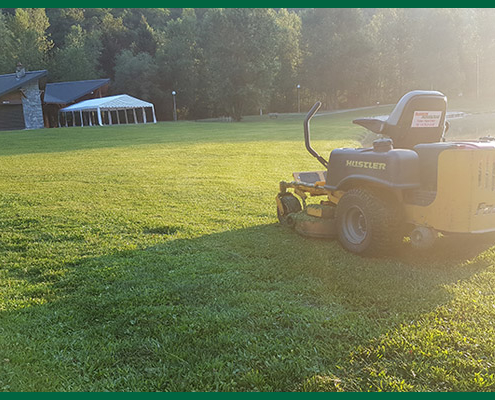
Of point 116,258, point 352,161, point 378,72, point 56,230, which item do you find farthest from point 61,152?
point 378,72

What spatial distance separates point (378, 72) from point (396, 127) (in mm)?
52549

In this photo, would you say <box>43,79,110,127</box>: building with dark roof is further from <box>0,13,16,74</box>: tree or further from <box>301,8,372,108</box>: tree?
<box>301,8,372,108</box>: tree

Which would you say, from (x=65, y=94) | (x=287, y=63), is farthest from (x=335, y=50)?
(x=65, y=94)

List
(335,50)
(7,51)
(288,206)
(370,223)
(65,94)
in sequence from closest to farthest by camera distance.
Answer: (370,223), (288,206), (65,94), (335,50), (7,51)

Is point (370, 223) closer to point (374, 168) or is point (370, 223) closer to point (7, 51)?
point (374, 168)

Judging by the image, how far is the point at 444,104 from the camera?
546 cm

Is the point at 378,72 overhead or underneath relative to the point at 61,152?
overhead

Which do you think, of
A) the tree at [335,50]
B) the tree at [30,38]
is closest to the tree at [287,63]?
the tree at [335,50]

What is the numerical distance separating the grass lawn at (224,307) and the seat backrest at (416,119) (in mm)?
1180

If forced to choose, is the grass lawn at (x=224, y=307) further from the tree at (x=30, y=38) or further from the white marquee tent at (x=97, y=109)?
the tree at (x=30, y=38)

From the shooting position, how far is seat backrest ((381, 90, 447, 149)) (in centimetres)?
535

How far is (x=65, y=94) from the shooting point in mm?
44656

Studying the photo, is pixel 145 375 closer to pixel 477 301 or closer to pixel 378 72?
pixel 477 301

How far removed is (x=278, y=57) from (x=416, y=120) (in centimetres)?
4947
